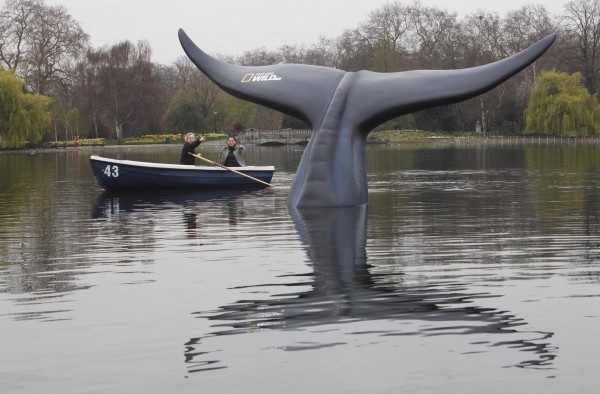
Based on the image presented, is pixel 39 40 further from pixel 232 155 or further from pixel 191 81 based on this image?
pixel 232 155

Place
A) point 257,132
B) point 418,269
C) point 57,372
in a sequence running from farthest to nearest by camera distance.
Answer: point 257,132, point 418,269, point 57,372

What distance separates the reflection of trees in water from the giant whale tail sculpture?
8347 mm

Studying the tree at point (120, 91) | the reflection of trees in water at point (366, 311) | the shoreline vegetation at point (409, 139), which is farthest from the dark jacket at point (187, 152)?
the tree at point (120, 91)

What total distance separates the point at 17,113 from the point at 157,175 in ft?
174

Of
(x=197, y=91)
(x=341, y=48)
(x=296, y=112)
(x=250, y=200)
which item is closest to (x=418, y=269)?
(x=296, y=112)

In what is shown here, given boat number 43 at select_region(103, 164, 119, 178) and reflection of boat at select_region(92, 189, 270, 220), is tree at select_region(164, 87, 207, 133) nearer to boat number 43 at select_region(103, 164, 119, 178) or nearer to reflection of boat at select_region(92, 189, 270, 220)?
reflection of boat at select_region(92, 189, 270, 220)

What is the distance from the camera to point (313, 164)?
71.5 ft

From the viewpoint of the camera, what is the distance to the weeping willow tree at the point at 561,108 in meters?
89.4

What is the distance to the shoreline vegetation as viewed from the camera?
9306 centimetres

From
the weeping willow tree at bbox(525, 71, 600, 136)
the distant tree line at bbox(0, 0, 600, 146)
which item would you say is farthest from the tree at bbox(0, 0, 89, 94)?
the weeping willow tree at bbox(525, 71, 600, 136)

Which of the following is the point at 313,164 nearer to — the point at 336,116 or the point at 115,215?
the point at 336,116

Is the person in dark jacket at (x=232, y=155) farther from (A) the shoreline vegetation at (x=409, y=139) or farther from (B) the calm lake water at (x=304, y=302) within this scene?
(A) the shoreline vegetation at (x=409, y=139)

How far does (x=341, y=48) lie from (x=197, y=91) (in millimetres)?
19620

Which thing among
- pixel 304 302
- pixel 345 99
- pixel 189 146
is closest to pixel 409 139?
pixel 189 146
